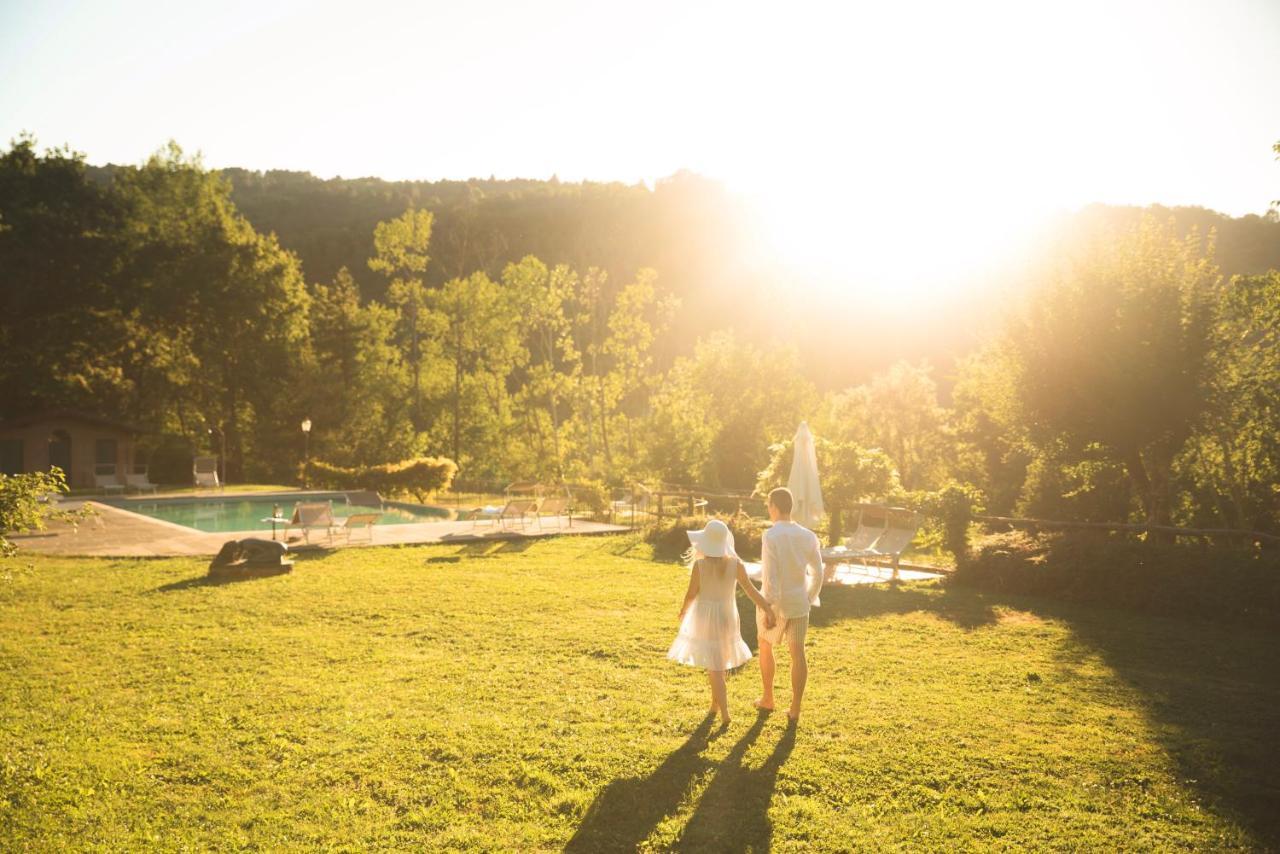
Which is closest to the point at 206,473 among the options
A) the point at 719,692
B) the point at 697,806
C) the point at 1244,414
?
the point at 719,692

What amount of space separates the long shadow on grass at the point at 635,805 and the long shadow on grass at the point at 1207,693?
9.18ft

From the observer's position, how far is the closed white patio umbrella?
38.8ft

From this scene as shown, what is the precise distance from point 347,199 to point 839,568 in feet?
202

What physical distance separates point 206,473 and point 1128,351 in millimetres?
30764

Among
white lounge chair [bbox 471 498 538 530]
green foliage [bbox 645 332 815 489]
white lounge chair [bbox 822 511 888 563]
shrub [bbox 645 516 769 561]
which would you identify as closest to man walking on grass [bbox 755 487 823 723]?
white lounge chair [bbox 822 511 888 563]

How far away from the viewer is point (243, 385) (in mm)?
40438

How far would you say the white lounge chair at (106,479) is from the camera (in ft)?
102

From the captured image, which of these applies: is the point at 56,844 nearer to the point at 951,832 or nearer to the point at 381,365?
the point at 951,832

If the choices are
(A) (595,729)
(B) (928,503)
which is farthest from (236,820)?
(B) (928,503)

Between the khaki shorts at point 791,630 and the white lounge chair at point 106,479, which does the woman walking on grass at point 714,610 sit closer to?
the khaki shorts at point 791,630

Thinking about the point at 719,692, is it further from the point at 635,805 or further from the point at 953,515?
the point at 953,515

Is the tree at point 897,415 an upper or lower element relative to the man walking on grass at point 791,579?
upper

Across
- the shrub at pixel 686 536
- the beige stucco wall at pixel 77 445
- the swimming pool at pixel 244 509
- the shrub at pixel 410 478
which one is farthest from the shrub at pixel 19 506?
the beige stucco wall at pixel 77 445

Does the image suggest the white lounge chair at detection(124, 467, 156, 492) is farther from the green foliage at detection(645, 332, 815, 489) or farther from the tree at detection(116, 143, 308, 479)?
the green foliage at detection(645, 332, 815, 489)
